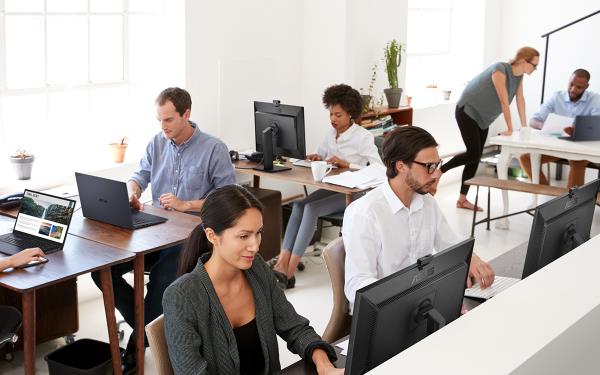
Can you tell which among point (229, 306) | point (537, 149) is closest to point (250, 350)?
point (229, 306)

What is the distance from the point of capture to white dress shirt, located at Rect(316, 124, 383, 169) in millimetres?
5691

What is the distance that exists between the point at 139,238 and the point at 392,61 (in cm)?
358

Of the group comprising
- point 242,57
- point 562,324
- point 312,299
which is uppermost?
point 242,57

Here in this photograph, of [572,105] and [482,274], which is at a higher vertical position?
[572,105]

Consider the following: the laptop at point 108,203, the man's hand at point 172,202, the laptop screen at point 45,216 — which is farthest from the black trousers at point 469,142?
the laptop screen at point 45,216

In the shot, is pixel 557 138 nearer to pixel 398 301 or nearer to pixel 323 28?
pixel 323 28

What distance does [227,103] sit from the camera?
19.9 feet

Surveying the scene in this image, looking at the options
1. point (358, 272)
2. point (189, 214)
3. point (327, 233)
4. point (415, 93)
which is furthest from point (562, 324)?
point (415, 93)

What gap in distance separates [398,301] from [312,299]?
319cm

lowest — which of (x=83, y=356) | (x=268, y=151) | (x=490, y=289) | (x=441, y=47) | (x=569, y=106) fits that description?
(x=83, y=356)

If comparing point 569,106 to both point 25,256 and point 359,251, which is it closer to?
point 359,251

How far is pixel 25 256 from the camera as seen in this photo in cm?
350

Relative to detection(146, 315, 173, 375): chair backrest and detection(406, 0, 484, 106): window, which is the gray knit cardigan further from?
detection(406, 0, 484, 106): window

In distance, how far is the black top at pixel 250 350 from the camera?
8.80 ft
